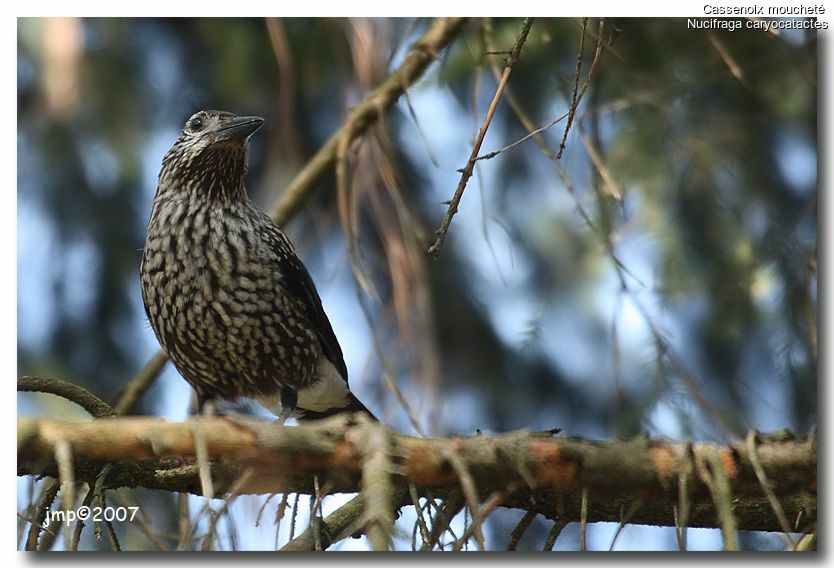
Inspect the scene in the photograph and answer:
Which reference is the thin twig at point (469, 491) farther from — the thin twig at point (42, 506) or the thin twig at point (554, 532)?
the thin twig at point (42, 506)

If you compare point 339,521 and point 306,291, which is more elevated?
point 306,291

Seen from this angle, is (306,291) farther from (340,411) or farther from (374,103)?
(374,103)

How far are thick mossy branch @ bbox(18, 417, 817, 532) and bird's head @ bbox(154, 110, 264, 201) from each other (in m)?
1.04

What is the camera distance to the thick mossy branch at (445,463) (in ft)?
6.71

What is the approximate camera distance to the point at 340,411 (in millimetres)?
3250

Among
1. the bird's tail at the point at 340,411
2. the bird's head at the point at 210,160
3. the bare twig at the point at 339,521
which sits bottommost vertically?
the bare twig at the point at 339,521

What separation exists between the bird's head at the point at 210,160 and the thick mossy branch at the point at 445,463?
3.41 feet

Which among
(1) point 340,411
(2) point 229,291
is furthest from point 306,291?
(1) point 340,411

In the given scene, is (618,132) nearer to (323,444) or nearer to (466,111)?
(466,111)

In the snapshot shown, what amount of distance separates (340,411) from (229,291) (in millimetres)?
571

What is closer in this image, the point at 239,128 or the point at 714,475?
the point at 714,475

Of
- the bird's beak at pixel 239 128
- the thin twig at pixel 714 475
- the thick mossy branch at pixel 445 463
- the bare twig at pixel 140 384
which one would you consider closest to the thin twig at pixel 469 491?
the thick mossy branch at pixel 445 463

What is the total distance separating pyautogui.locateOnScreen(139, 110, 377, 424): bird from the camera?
9.52 ft

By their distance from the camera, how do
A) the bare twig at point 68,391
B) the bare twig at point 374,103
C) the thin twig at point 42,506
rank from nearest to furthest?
1. the thin twig at point 42,506
2. the bare twig at point 68,391
3. the bare twig at point 374,103
